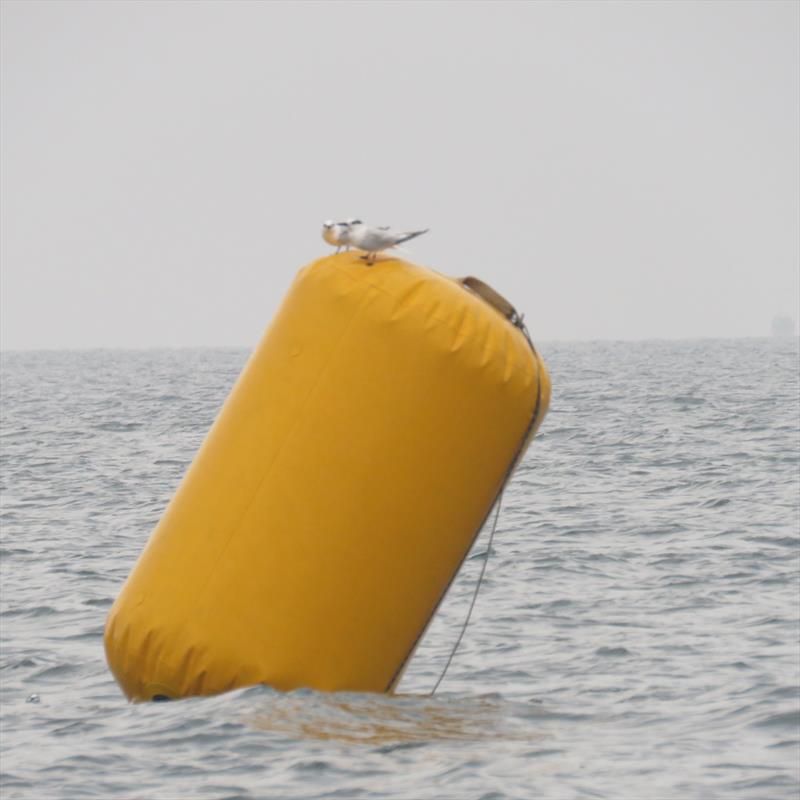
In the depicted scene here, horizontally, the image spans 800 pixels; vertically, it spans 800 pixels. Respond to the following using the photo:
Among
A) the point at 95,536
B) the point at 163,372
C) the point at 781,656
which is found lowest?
the point at 163,372

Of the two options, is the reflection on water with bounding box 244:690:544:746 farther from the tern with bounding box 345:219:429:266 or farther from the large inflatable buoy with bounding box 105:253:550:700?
the tern with bounding box 345:219:429:266

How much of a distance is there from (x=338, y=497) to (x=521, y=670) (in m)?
1.99

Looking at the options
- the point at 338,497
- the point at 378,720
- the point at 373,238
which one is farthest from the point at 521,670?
the point at 373,238

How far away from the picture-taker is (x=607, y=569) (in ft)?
37.1

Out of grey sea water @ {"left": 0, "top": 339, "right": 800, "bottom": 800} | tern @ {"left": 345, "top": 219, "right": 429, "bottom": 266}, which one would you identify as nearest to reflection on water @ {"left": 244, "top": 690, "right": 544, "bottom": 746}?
grey sea water @ {"left": 0, "top": 339, "right": 800, "bottom": 800}

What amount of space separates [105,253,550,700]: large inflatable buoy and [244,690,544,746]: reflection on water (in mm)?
93

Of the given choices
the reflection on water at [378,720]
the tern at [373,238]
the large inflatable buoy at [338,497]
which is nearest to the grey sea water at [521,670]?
the reflection on water at [378,720]

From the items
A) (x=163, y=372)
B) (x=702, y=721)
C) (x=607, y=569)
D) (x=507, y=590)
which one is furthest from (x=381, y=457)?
(x=163, y=372)

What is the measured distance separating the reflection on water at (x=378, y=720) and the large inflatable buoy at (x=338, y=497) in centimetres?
9

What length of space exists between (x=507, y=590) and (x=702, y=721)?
146 inches

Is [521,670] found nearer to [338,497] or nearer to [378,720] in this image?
[378,720]

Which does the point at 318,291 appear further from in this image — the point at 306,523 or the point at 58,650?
the point at 58,650

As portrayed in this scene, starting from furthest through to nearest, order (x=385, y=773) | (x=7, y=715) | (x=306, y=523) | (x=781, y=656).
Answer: (x=781, y=656)
(x=7, y=715)
(x=306, y=523)
(x=385, y=773)

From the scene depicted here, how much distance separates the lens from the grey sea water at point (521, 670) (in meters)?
6.25
